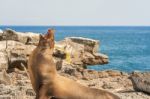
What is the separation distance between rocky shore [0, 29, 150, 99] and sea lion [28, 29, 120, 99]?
2540mm

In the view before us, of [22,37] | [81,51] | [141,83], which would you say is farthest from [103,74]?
[141,83]

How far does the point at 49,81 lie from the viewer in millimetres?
9445

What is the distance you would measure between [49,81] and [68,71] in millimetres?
8529

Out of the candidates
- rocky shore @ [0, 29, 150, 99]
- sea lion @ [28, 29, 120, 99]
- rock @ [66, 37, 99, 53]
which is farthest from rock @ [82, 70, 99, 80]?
sea lion @ [28, 29, 120, 99]

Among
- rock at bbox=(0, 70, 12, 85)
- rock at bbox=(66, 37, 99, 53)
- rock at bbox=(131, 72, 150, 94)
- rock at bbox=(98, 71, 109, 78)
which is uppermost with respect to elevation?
rock at bbox=(131, 72, 150, 94)

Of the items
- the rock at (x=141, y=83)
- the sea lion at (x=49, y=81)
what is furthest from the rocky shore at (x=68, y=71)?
the sea lion at (x=49, y=81)

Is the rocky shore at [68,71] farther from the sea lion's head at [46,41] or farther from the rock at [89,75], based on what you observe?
the sea lion's head at [46,41]

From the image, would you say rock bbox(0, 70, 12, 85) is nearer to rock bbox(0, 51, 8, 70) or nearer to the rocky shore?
the rocky shore

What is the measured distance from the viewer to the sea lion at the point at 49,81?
9375 millimetres

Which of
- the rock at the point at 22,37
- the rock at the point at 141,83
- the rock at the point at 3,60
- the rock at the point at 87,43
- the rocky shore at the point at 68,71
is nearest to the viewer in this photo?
the rocky shore at the point at 68,71

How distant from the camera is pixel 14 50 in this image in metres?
18.4

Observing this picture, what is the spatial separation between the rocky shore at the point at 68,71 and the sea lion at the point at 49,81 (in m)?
2.54

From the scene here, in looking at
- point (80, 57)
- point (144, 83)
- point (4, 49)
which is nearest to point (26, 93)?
point (144, 83)

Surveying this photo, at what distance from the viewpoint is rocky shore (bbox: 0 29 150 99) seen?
13578mm
